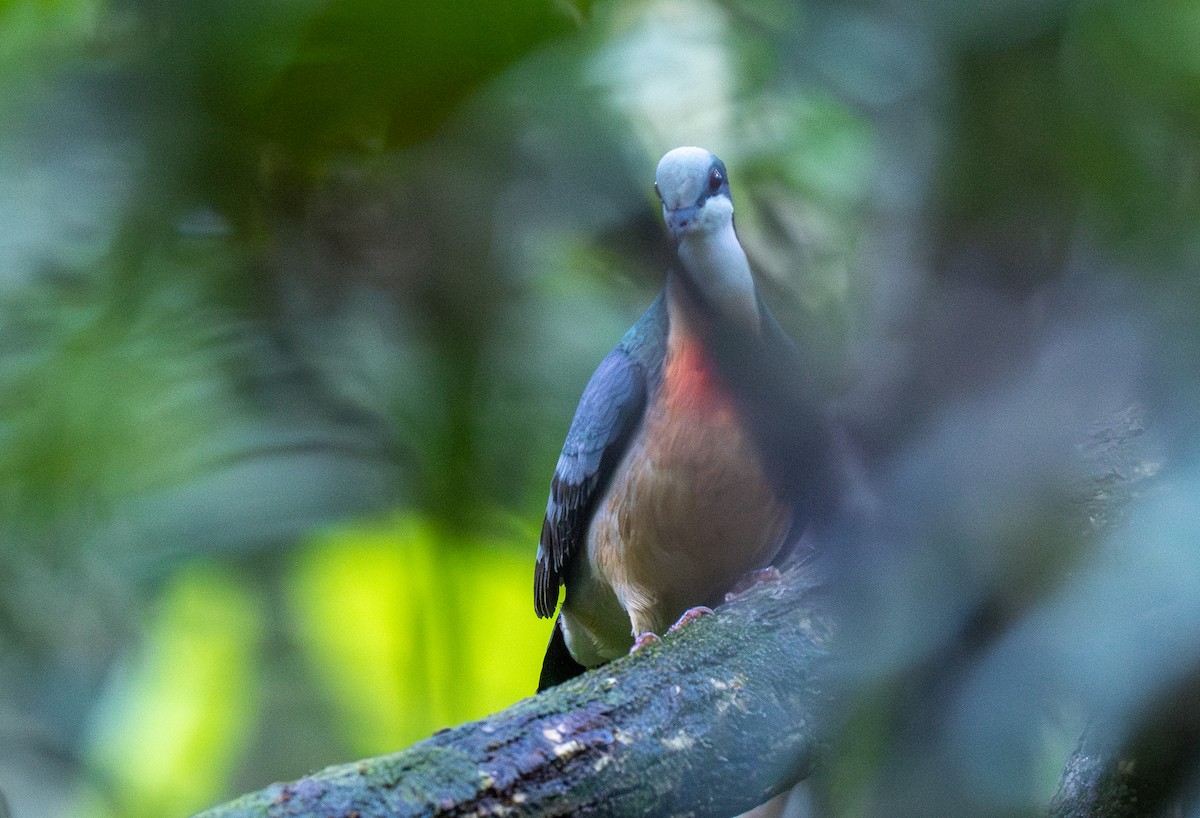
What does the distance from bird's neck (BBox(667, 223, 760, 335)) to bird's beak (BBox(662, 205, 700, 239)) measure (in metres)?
0.01

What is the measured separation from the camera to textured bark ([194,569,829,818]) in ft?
2.20

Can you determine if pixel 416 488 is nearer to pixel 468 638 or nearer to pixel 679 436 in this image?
pixel 468 638

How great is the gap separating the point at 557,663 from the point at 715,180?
69cm

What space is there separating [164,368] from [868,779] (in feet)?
2.69

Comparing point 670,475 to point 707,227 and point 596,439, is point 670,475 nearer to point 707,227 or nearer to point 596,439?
point 596,439

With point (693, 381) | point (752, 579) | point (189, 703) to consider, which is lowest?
point (189, 703)

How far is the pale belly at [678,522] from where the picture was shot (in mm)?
1210

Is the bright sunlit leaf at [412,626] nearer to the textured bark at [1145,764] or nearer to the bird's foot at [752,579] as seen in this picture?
the bird's foot at [752,579]

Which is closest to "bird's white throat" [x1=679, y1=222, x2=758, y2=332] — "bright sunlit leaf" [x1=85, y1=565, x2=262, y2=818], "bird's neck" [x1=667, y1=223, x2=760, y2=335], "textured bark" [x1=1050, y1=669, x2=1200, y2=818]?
"bird's neck" [x1=667, y1=223, x2=760, y2=335]

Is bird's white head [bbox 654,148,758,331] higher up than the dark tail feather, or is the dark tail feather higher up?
bird's white head [bbox 654,148,758,331]

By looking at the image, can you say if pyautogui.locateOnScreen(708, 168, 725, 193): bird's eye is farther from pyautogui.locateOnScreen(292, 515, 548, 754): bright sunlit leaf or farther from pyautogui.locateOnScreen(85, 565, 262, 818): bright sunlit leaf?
pyautogui.locateOnScreen(85, 565, 262, 818): bright sunlit leaf

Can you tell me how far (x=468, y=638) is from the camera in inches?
39.4

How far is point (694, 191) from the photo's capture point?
917 mm

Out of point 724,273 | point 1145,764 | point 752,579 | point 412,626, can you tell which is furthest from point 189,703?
point 1145,764
